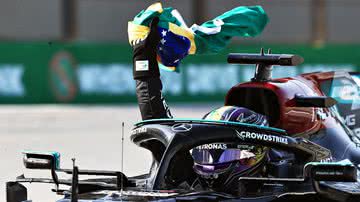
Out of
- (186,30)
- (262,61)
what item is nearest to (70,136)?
(262,61)

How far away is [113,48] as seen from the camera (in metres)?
22.5

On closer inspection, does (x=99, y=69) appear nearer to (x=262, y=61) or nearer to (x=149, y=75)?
(x=262, y=61)

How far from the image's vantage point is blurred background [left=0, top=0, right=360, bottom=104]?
70.2 ft

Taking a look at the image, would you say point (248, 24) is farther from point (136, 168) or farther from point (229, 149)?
point (136, 168)

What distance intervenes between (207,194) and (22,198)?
52.8 inches

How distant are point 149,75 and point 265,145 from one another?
1.16 metres

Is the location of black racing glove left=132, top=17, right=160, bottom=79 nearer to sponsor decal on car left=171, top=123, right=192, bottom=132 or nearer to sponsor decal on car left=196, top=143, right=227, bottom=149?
sponsor decal on car left=171, top=123, right=192, bottom=132

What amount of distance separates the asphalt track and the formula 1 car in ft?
8.25

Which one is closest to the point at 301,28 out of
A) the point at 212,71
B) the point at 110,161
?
the point at 212,71

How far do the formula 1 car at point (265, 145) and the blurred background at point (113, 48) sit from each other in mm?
10297

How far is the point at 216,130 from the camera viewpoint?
6160mm

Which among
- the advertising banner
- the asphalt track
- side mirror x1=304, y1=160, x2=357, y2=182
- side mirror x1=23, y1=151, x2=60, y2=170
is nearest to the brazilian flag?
side mirror x1=23, y1=151, x2=60, y2=170

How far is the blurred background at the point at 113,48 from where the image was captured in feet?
70.2

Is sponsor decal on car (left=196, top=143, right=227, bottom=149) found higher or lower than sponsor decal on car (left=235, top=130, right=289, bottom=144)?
lower
